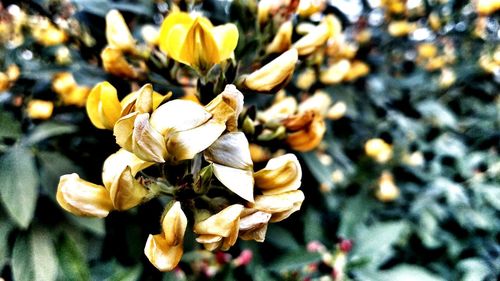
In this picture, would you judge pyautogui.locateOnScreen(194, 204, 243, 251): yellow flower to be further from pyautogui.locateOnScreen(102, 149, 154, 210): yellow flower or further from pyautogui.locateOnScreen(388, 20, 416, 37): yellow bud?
pyautogui.locateOnScreen(388, 20, 416, 37): yellow bud

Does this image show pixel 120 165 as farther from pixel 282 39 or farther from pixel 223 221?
pixel 282 39

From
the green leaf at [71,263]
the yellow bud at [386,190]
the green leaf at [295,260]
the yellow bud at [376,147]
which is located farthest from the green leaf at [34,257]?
the yellow bud at [386,190]

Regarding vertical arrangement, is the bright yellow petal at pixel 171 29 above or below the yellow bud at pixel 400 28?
above

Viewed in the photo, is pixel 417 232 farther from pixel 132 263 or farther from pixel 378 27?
pixel 132 263

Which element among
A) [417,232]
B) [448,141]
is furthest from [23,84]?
[448,141]

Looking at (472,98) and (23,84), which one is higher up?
(23,84)

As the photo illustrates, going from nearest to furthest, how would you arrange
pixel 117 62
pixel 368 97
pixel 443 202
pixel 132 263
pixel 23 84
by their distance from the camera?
pixel 117 62
pixel 132 263
pixel 23 84
pixel 368 97
pixel 443 202

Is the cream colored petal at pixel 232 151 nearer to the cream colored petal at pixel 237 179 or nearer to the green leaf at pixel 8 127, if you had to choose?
the cream colored petal at pixel 237 179
